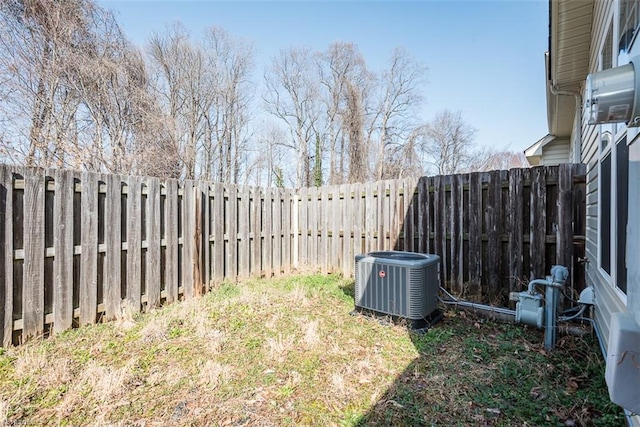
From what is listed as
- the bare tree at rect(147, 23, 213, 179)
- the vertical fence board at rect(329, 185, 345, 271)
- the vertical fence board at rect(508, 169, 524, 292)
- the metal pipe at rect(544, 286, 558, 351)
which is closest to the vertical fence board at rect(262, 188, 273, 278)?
the vertical fence board at rect(329, 185, 345, 271)

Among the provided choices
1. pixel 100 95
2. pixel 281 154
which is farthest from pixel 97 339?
pixel 281 154

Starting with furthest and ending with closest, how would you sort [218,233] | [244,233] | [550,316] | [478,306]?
[244,233]
[218,233]
[478,306]
[550,316]

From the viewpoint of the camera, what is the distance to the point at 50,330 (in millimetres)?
3023

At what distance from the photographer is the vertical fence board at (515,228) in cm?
365

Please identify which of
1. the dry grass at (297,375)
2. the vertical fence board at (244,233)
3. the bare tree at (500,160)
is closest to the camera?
the dry grass at (297,375)

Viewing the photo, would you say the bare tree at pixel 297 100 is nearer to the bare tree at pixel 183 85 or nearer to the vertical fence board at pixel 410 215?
the bare tree at pixel 183 85

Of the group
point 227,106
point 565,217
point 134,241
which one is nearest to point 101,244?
point 134,241

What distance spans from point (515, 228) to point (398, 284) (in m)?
1.67

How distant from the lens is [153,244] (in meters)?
3.95

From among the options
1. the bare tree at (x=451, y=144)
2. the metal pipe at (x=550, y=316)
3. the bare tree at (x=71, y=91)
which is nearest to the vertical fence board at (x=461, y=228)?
the metal pipe at (x=550, y=316)

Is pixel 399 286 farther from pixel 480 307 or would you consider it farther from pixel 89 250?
pixel 89 250

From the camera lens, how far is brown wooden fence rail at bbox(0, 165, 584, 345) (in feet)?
9.52

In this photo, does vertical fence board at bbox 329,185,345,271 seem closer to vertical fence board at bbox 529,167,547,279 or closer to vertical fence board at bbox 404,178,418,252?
vertical fence board at bbox 404,178,418,252

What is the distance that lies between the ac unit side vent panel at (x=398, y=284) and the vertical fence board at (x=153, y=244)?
2640 mm
